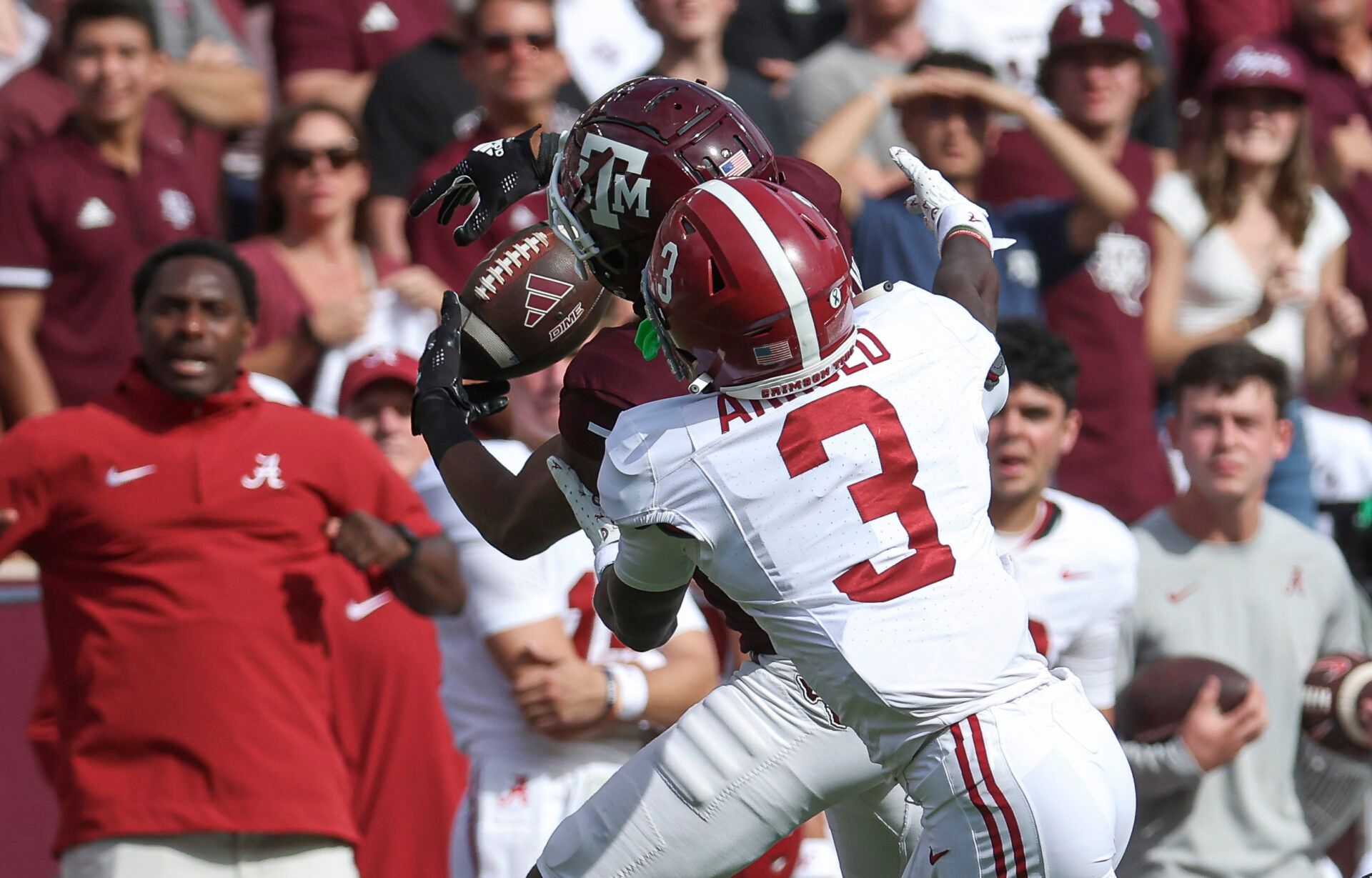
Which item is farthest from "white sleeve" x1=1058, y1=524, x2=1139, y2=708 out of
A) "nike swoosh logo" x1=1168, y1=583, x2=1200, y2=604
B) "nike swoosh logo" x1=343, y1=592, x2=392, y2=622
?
"nike swoosh logo" x1=343, y1=592, x2=392, y2=622

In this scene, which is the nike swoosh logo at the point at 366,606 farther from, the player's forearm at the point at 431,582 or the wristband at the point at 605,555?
the wristband at the point at 605,555

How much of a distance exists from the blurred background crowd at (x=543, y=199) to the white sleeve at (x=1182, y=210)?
0.4 inches

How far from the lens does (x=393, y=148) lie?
7125 mm

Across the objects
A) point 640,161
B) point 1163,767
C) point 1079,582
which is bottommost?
point 1163,767

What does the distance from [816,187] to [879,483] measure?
0.78 metres

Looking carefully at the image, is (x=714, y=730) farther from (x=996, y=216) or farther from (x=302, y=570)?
(x=996, y=216)

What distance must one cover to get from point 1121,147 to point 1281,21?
2.33 metres

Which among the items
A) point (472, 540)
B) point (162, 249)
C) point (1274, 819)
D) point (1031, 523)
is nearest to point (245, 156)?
point (162, 249)

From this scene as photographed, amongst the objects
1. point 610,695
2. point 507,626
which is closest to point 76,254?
point 507,626

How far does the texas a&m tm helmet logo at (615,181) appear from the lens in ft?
11.1

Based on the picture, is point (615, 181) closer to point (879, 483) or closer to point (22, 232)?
point (879, 483)

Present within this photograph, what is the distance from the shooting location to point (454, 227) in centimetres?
666

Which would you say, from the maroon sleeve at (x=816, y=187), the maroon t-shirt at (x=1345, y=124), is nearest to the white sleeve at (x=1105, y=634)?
the maroon sleeve at (x=816, y=187)

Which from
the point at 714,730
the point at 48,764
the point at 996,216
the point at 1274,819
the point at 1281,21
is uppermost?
the point at 1281,21
